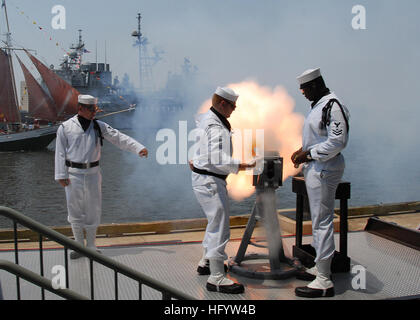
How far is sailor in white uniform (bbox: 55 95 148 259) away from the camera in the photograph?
16.5 ft

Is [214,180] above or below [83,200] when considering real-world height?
above

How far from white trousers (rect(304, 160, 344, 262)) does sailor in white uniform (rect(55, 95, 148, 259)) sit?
2.15m

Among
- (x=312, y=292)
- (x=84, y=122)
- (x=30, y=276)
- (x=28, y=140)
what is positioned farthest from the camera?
(x=28, y=140)

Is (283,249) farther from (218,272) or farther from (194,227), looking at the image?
(194,227)

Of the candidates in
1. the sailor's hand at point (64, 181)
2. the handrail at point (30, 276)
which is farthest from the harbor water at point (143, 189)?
the handrail at point (30, 276)

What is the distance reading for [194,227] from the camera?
6.75 meters

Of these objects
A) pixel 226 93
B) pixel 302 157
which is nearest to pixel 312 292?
pixel 302 157

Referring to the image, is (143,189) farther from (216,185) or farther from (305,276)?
(216,185)

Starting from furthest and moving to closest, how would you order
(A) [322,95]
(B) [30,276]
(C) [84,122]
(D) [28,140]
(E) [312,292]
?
1. (D) [28,140]
2. (C) [84,122]
3. (A) [322,95]
4. (E) [312,292]
5. (B) [30,276]

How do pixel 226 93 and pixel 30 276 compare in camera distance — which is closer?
pixel 30 276

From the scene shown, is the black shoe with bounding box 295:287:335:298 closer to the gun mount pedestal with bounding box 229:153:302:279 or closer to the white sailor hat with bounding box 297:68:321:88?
the gun mount pedestal with bounding box 229:153:302:279

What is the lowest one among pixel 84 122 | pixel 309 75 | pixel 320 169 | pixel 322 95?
pixel 320 169

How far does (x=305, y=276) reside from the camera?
4.43m

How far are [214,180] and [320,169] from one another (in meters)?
0.96
